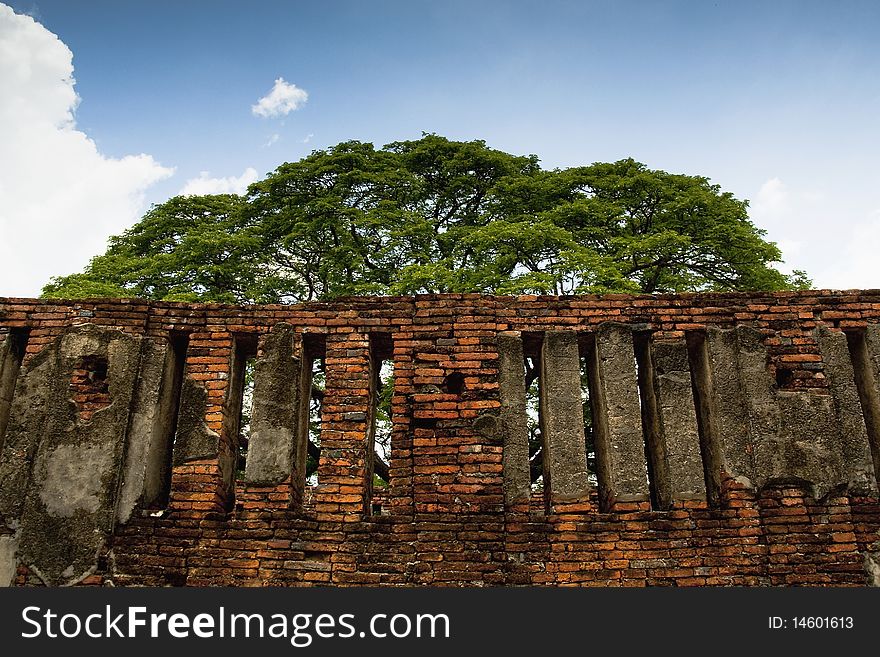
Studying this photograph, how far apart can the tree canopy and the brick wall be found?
4.15 metres

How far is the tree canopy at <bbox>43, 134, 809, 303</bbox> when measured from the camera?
11.2m

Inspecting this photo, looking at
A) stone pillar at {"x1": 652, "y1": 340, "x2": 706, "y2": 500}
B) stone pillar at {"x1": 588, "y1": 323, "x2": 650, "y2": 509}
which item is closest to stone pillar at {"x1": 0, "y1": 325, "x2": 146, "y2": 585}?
stone pillar at {"x1": 588, "y1": 323, "x2": 650, "y2": 509}

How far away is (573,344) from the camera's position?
20.4 feet

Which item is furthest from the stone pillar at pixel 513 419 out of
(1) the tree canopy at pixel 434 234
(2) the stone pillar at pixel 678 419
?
(1) the tree canopy at pixel 434 234

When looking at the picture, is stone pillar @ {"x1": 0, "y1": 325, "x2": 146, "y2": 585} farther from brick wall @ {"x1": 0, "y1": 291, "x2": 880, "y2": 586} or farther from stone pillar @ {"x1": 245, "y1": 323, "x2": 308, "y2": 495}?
stone pillar @ {"x1": 245, "y1": 323, "x2": 308, "y2": 495}

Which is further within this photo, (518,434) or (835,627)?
(518,434)

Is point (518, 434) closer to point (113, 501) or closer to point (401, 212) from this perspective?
point (113, 501)

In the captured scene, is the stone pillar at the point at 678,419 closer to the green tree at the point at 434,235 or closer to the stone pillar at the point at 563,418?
the stone pillar at the point at 563,418

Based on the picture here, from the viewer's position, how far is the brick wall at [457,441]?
561cm

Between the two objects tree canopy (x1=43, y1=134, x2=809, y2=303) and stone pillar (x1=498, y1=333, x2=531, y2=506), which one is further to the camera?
tree canopy (x1=43, y1=134, x2=809, y2=303)

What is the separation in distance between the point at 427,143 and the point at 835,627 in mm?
10732

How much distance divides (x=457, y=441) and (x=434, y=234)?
6905mm

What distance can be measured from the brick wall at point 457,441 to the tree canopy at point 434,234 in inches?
163

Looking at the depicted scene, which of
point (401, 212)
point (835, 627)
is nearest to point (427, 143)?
point (401, 212)
